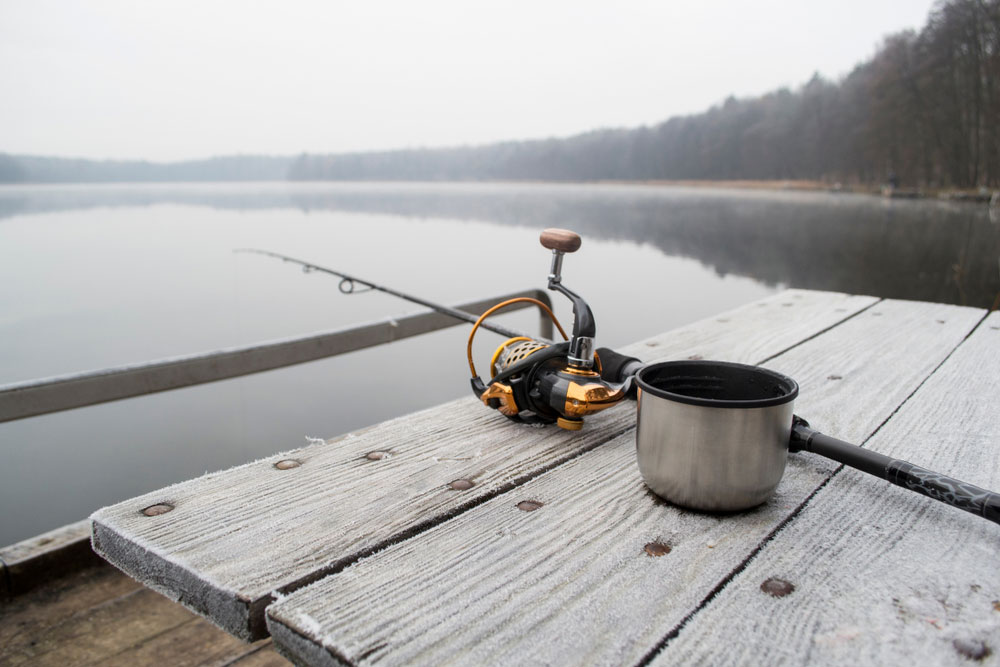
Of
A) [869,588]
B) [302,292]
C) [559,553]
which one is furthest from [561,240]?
[302,292]

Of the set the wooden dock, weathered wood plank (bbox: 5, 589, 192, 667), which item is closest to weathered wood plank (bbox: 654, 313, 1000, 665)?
the wooden dock

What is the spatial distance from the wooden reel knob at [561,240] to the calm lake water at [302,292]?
0.62 meters

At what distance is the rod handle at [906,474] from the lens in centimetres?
82

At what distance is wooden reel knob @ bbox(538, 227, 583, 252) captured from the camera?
1.15 metres

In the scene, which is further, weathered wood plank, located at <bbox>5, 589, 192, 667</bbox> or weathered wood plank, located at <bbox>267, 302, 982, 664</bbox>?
weathered wood plank, located at <bbox>5, 589, 192, 667</bbox>

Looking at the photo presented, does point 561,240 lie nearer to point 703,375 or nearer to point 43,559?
point 703,375

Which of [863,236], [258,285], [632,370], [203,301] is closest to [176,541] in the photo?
[632,370]

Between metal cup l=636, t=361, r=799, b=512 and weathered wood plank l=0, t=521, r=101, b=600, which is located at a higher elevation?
metal cup l=636, t=361, r=799, b=512

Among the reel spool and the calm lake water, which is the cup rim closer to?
the reel spool

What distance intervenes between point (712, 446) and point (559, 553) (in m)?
0.24

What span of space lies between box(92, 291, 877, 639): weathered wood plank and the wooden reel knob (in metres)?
0.34

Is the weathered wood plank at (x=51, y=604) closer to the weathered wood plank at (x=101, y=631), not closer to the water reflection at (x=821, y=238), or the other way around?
the weathered wood plank at (x=101, y=631)

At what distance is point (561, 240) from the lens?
3.79 ft

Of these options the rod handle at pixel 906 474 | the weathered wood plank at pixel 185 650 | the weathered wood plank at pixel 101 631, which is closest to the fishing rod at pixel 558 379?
the rod handle at pixel 906 474
